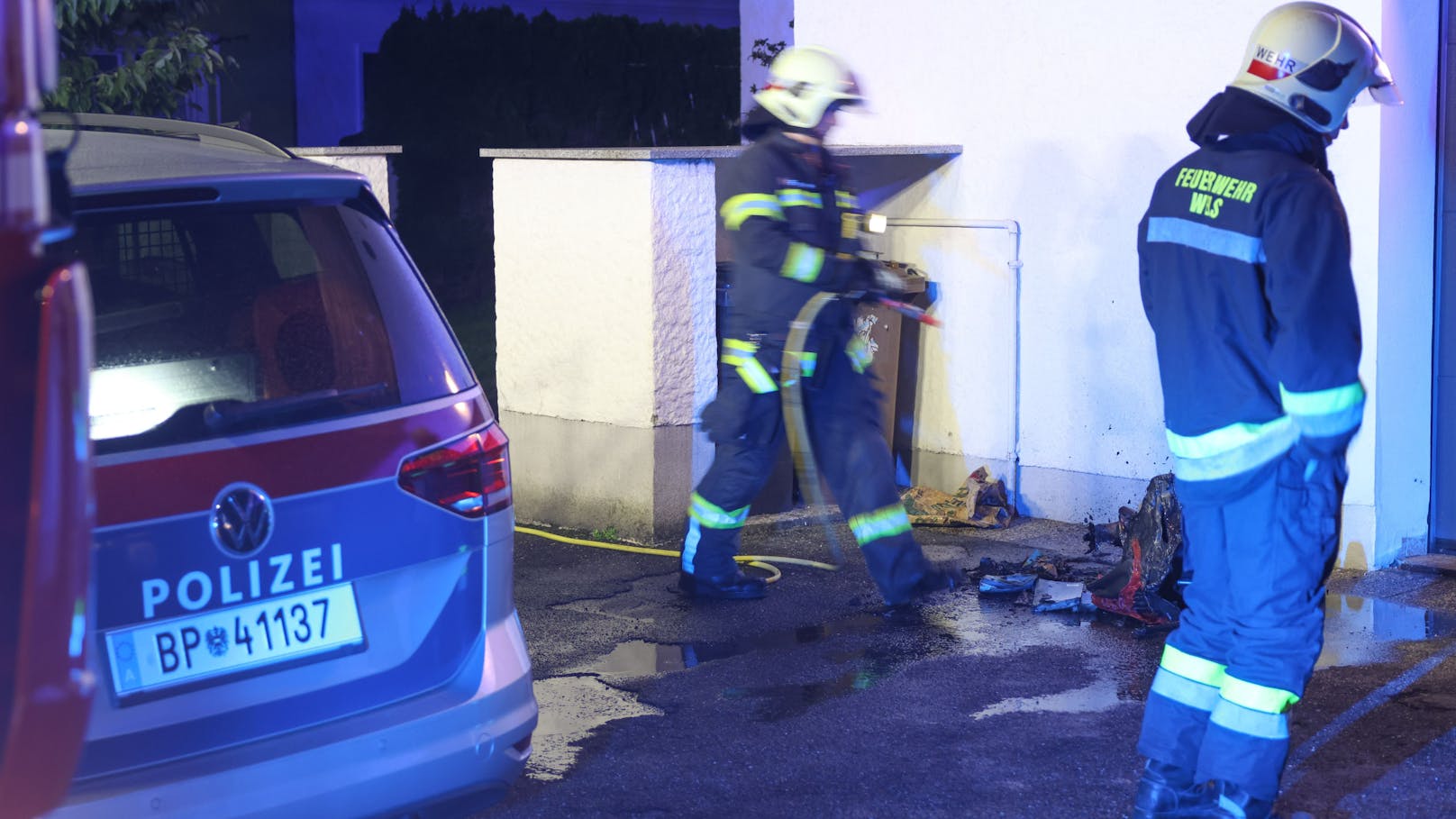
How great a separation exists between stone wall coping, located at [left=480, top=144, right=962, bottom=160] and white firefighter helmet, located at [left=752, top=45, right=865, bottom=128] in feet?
3.65

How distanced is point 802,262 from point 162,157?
2831mm

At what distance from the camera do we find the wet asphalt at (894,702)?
14.1 ft

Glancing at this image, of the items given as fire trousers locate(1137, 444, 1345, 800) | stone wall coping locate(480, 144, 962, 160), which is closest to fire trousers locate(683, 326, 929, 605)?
stone wall coping locate(480, 144, 962, 160)

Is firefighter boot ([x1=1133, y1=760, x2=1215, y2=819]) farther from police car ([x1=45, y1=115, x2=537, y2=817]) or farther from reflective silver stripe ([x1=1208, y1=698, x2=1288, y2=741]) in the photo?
police car ([x1=45, y1=115, x2=537, y2=817])

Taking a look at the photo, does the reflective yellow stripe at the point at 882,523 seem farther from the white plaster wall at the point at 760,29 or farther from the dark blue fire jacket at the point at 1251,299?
the white plaster wall at the point at 760,29

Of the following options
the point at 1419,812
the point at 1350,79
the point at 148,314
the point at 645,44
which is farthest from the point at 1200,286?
the point at 645,44

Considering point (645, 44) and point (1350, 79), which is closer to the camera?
point (1350, 79)

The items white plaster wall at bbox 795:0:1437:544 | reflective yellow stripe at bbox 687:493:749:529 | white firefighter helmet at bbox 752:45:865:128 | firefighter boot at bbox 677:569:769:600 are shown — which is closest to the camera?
white firefighter helmet at bbox 752:45:865:128

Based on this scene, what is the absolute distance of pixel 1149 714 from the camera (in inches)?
156

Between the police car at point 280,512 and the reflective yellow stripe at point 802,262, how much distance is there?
7.93ft

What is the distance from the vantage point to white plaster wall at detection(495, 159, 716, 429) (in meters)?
7.17

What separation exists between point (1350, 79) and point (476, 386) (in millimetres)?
2122

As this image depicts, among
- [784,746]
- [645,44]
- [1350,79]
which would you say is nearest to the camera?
[1350,79]

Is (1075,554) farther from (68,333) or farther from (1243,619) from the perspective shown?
(68,333)
